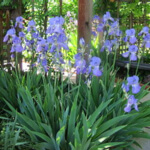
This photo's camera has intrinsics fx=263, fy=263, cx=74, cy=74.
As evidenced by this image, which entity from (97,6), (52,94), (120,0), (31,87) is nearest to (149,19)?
(120,0)

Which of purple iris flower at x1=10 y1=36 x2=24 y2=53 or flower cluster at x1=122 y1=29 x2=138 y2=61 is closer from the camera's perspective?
flower cluster at x1=122 y1=29 x2=138 y2=61

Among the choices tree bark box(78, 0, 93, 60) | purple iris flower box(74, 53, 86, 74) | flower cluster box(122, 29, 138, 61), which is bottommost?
purple iris flower box(74, 53, 86, 74)

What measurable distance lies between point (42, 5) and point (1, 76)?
7.23 ft

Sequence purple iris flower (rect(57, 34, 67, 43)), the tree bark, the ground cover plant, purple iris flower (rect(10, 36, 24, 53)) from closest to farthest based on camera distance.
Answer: the ground cover plant, purple iris flower (rect(57, 34, 67, 43)), purple iris flower (rect(10, 36, 24, 53)), the tree bark

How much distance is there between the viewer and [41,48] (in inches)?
91.2

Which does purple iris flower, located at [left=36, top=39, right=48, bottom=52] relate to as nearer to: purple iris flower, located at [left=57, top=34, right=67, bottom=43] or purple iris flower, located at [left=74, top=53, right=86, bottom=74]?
purple iris flower, located at [left=57, top=34, right=67, bottom=43]

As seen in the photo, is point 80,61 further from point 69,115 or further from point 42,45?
point 69,115

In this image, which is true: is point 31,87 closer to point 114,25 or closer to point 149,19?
point 114,25

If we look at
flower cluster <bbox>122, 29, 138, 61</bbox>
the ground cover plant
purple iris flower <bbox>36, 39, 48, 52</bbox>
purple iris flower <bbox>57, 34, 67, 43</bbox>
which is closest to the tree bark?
the ground cover plant

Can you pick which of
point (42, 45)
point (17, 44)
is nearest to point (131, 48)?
point (42, 45)

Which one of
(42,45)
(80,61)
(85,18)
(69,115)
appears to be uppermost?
(85,18)

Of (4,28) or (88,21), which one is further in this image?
(4,28)

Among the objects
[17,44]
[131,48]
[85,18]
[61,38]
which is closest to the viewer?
[61,38]

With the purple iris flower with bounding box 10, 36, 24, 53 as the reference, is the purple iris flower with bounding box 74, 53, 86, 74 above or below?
below
